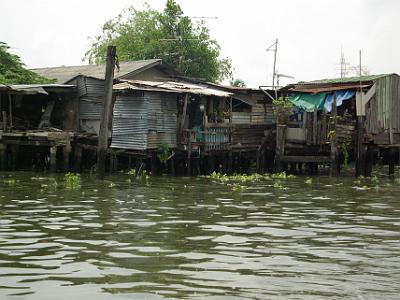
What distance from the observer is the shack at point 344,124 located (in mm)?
23766

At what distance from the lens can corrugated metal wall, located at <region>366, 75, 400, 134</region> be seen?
970 inches

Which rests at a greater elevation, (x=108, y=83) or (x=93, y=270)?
(x=108, y=83)

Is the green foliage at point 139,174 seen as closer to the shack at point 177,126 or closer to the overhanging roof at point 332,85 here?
the shack at point 177,126

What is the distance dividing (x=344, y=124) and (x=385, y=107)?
8.29ft

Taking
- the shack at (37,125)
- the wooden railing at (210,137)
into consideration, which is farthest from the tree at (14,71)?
the wooden railing at (210,137)

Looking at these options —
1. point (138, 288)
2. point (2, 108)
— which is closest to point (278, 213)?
point (138, 288)

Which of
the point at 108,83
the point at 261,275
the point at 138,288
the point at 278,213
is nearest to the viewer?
the point at 138,288

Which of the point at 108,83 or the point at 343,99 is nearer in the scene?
the point at 108,83

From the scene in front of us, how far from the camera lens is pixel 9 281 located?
6156 millimetres

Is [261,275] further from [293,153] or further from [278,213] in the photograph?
[293,153]

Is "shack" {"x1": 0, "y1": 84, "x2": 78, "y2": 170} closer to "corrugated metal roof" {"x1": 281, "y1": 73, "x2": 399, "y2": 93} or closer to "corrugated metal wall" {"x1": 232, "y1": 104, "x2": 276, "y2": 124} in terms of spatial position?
"corrugated metal wall" {"x1": 232, "y1": 104, "x2": 276, "y2": 124}

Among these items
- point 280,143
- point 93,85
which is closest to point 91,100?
point 93,85

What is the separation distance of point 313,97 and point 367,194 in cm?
978

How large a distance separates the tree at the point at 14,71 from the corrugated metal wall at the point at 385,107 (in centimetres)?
1439
